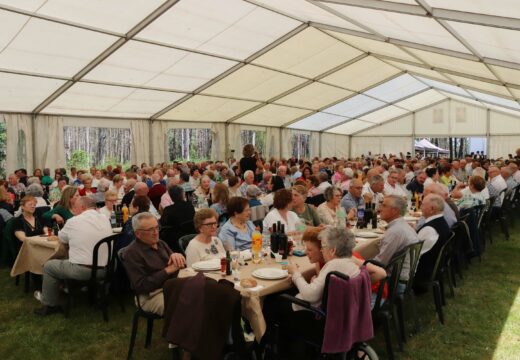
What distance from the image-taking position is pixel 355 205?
6.20 m

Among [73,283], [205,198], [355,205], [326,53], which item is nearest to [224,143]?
[326,53]

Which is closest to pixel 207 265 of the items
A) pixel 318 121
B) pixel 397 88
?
pixel 397 88

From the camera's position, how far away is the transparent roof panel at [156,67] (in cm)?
967

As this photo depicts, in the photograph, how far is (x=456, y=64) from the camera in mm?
10094

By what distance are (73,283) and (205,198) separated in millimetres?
3239

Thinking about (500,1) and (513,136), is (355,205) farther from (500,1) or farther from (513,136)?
(513,136)

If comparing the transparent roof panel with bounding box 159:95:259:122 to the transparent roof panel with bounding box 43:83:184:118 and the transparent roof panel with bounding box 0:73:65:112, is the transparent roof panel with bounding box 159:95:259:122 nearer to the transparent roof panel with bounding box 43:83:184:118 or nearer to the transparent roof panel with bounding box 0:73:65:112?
the transparent roof panel with bounding box 43:83:184:118

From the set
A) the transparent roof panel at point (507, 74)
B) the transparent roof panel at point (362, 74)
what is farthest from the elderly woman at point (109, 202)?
the transparent roof panel at point (362, 74)

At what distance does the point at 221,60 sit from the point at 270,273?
868cm

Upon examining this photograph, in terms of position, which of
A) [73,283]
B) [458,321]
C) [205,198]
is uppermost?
[205,198]

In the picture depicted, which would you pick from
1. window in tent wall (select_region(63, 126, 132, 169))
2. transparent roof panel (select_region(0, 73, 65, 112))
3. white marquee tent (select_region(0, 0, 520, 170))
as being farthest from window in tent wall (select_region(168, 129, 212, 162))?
transparent roof panel (select_region(0, 73, 65, 112))

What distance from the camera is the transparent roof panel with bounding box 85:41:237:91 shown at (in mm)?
9672

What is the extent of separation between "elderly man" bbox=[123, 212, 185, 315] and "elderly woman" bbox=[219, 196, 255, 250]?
880 mm

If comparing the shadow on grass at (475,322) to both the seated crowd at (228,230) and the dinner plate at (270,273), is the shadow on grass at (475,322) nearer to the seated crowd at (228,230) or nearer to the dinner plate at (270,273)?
the seated crowd at (228,230)
